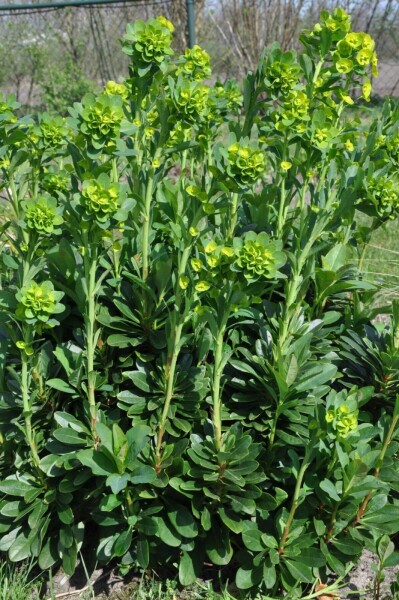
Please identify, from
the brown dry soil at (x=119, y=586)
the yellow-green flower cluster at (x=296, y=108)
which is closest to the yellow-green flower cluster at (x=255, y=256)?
the yellow-green flower cluster at (x=296, y=108)

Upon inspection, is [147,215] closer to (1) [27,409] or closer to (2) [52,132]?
(2) [52,132]

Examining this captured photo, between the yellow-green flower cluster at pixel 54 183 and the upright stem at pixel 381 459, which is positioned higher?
the yellow-green flower cluster at pixel 54 183

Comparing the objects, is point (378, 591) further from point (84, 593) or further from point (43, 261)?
point (43, 261)

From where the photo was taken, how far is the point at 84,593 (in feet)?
6.27

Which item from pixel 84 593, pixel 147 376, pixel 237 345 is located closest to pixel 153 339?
pixel 147 376

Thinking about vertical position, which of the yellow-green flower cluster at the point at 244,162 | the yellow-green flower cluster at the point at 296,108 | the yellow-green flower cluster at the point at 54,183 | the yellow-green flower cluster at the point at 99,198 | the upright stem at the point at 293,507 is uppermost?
the yellow-green flower cluster at the point at 296,108

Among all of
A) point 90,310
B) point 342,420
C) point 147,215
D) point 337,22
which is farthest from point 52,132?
point 342,420

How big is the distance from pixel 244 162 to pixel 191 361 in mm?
700

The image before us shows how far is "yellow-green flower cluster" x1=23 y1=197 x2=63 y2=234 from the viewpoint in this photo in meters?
1.61

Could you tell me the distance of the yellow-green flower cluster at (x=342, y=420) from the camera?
1614 mm

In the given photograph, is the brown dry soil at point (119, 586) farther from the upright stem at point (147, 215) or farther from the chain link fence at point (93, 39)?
the chain link fence at point (93, 39)

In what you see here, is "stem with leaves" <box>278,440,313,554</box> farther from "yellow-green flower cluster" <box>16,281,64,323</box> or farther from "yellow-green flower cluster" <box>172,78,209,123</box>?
"yellow-green flower cluster" <box>172,78,209,123</box>

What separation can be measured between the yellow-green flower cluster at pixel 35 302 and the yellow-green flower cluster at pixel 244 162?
527 millimetres

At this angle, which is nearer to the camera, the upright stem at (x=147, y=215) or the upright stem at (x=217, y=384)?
the upright stem at (x=217, y=384)
